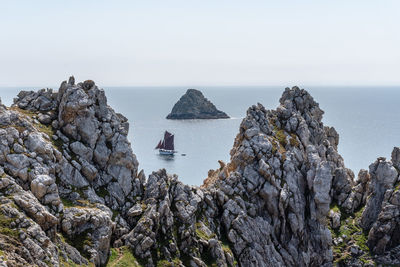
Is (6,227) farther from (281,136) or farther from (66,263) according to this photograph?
(281,136)

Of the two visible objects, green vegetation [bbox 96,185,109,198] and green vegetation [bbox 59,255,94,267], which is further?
green vegetation [bbox 96,185,109,198]

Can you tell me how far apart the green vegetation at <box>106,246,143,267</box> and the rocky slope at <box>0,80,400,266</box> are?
0.17m

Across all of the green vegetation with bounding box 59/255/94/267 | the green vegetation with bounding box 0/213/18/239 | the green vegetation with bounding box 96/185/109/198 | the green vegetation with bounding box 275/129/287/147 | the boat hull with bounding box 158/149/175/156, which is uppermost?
the green vegetation with bounding box 275/129/287/147

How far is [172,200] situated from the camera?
5550 centimetres

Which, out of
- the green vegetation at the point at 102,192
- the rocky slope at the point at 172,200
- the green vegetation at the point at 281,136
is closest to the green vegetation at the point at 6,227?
the rocky slope at the point at 172,200

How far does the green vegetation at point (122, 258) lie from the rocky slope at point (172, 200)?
0.17 m

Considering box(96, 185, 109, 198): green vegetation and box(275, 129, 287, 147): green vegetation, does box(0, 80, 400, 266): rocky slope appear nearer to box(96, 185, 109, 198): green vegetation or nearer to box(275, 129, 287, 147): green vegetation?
box(96, 185, 109, 198): green vegetation

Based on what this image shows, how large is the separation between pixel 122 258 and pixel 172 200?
11.5m

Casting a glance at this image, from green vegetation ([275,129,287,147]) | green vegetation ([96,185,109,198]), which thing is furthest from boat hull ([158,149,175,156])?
green vegetation ([96,185,109,198])

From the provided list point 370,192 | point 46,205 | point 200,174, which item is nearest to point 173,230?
point 46,205

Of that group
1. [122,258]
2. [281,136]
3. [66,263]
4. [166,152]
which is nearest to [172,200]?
[122,258]

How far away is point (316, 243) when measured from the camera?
63.0m

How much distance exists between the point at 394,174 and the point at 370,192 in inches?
191

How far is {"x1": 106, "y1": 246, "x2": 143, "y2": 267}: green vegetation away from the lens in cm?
4567
